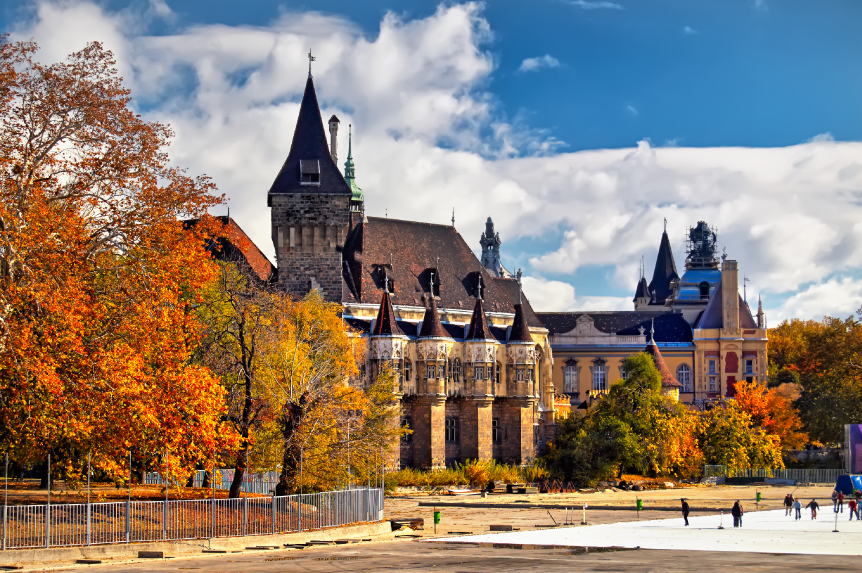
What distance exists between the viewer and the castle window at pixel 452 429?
293ft

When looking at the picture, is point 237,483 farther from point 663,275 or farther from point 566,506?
point 663,275

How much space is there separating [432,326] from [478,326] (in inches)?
189

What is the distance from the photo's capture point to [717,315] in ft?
423

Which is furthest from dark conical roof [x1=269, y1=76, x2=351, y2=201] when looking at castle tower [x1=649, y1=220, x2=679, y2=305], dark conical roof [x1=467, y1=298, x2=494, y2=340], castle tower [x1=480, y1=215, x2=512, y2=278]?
castle tower [x1=649, y1=220, x2=679, y2=305]

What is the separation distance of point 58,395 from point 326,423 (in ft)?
50.1

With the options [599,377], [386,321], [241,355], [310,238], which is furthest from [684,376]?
[241,355]

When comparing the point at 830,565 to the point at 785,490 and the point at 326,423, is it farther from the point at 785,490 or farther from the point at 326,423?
the point at 785,490

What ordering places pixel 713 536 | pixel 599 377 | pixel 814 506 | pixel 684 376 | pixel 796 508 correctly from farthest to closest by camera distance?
pixel 684 376, pixel 599 377, pixel 814 506, pixel 796 508, pixel 713 536

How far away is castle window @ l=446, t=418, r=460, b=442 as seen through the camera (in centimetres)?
8938

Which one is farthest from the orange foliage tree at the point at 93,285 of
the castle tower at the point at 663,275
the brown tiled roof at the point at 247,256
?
the castle tower at the point at 663,275

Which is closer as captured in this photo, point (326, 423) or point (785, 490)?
point (326, 423)

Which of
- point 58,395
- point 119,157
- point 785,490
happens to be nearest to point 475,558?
point 58,395

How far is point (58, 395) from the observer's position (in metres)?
33.2

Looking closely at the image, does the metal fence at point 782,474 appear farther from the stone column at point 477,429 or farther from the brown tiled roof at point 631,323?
the brown tiled roof at point 631,323
